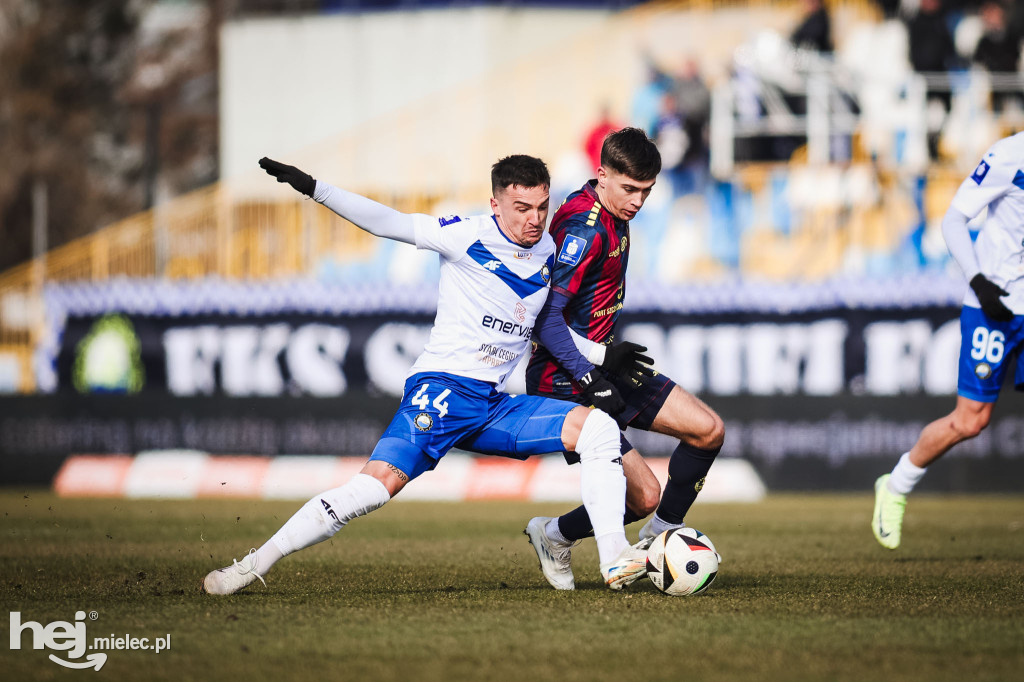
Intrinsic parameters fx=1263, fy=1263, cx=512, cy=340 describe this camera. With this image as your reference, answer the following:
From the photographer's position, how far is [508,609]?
5836 mm

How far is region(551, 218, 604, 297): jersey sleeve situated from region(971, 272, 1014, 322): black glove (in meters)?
2.52

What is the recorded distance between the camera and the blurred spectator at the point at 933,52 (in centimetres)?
1786

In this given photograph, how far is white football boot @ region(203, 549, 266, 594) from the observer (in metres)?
6.09

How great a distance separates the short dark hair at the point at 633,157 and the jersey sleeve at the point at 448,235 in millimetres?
795

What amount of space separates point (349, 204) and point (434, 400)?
1045 mm

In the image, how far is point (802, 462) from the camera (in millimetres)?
14711

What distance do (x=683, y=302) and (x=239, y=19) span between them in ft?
48.7

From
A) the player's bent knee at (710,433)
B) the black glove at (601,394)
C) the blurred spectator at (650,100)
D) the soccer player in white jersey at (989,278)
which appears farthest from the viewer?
the blurred spectator at (650,100)

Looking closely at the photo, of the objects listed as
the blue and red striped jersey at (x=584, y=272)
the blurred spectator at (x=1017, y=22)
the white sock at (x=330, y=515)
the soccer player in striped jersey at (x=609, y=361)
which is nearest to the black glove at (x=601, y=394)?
the soccer player in striped jersey at (x=609, y=361)

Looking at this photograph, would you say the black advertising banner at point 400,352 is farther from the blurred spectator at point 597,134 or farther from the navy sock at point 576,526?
the navy sock at point 576,526

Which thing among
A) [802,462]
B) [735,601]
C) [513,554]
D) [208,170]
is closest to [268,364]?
[802,462]

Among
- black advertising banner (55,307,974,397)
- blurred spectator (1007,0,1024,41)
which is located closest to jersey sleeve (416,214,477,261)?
black advertising banner (55,307,974,397)

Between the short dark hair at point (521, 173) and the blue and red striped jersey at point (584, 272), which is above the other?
the short dark hair at point (521, 173)

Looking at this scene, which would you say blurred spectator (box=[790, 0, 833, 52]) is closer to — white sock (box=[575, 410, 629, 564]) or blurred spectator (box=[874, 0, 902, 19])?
blurred spectator (box=[874, 0, 902, 19])
